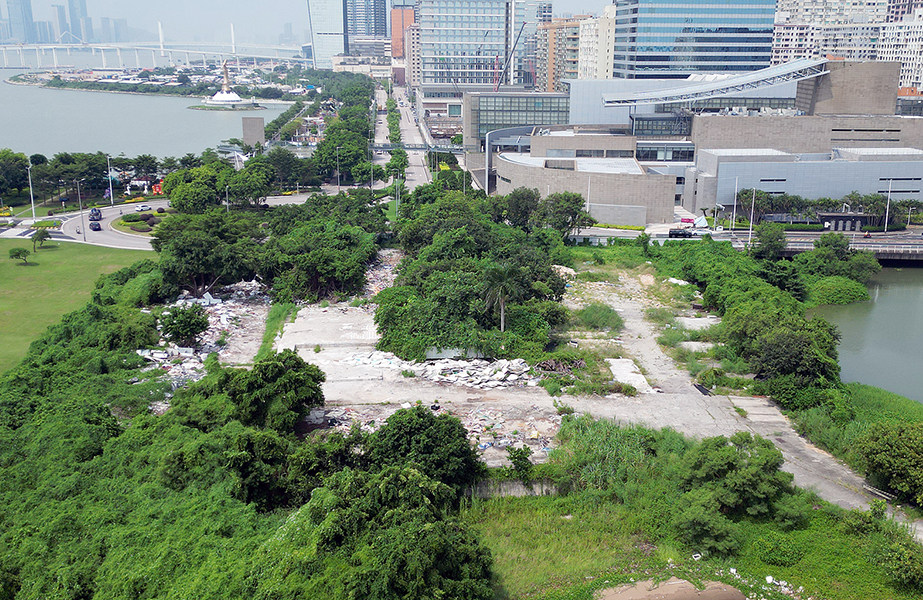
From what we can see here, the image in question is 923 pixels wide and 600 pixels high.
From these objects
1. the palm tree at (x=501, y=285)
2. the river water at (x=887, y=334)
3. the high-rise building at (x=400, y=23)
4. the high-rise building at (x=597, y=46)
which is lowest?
the river water at (x=887, y=334)

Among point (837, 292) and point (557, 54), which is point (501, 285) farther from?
point (557, 54)

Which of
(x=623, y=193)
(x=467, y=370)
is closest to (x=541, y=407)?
(x=467, y=370)

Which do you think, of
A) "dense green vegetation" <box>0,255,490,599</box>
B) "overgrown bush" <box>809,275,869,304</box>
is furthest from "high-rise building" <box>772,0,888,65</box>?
"dense green vegetation" <box>0,255,490,599</box>

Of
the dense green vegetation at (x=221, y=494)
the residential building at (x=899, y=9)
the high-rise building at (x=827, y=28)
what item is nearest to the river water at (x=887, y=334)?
the dense green vegetation at (x=221, y=494)

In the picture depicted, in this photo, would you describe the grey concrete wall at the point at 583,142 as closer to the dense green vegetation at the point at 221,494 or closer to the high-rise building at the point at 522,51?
the dense green vegetation at the point at 221,494

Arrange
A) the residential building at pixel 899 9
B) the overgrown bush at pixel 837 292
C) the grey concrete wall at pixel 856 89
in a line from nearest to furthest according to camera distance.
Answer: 1. the overgrown bush at pixel 837 292
2. the grey concrete wall at pixel 856 89
3. the residential building at pixel 899 9

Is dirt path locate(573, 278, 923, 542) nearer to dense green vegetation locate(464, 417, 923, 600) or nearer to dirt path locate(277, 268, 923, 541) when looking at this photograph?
dirt path locate(277, 268, 923, 541)

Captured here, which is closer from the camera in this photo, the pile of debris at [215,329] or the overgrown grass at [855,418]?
the overgrown grass at [855,418]

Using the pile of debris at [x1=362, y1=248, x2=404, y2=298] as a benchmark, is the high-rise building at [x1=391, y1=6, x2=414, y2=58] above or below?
above
